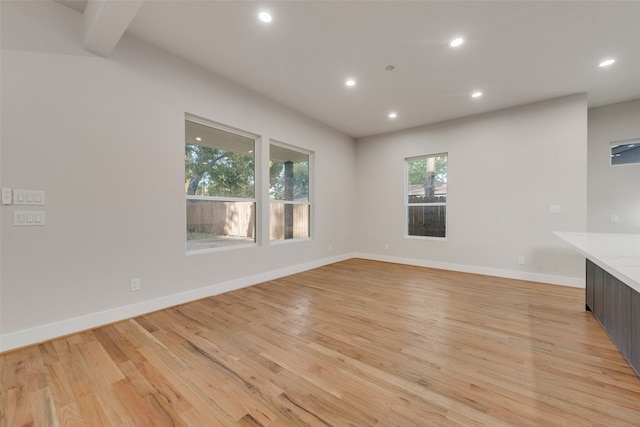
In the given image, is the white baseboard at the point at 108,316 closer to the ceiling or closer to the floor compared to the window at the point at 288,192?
closer to the floor

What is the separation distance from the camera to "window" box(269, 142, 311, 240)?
14.1 ft

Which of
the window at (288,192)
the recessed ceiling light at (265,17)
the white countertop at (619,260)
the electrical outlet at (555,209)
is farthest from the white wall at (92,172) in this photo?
the electrical outlet at (555,209)

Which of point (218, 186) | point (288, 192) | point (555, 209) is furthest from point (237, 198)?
point (555, 209)

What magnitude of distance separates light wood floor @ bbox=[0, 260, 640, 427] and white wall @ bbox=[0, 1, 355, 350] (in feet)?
1.06

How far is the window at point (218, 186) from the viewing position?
3.20 meters

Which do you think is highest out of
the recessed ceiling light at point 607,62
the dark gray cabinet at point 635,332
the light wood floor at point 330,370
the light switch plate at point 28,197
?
the recessed ceiling light at point 607,62

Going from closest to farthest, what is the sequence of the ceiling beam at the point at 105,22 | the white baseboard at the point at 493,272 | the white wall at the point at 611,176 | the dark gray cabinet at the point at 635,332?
the dark gray cabinet at the point at 635,332, the ceiling beam at the point at 105,22, the white baseboard at the point at 493,272, the white wall at the point at 611,176

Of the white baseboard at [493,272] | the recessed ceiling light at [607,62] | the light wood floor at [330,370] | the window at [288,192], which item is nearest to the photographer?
the light wood floor at [330,370]

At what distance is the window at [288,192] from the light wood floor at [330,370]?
1794mm

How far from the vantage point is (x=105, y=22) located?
2029 mm

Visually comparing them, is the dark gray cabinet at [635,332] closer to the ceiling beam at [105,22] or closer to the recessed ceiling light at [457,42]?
the recessed ceiling light at [457,42]

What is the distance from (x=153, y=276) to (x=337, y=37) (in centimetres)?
315

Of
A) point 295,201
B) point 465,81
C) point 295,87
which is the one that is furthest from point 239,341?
point 465,81

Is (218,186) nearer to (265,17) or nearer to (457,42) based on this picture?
(265,17)
